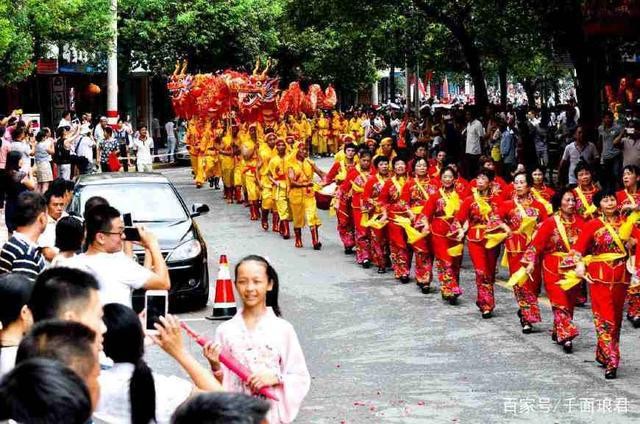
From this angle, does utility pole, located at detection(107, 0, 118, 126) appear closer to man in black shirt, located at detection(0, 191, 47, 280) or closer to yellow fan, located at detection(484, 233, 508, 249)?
yellow fan, located at detection(484, 233, 508, 249)

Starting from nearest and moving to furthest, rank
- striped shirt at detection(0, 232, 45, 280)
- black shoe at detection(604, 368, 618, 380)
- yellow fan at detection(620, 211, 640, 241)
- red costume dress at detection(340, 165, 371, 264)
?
striped shirt at detection(0, 232, 45, 280), black shoe at detection(604, 368, 618, 380), yellow fan at detection(620, 211, 640, 241), red costume dress at detection(340, 165, 371, 264)

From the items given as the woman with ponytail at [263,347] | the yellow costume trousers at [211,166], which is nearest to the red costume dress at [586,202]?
the woman with ponytail at [263,347]

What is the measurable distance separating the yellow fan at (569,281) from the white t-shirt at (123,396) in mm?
6782

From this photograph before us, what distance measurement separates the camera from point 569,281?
11352 mm

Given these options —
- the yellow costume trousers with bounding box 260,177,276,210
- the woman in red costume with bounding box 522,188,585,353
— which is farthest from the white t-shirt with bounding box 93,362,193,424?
the yellow costume trousers with bounding box 260,177,276,210

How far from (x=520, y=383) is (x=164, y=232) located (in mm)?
4897

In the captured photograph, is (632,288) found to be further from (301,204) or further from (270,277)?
(301,204)

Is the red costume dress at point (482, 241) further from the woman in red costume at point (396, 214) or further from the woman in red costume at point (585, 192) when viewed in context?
the woman in red costume at point (396, 214)

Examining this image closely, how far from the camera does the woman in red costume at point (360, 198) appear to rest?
1730 cm

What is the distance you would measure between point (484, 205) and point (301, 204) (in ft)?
19.5

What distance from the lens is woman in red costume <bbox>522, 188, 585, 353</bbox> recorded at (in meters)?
11.6

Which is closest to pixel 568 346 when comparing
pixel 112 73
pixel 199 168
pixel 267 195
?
pixel 267 195

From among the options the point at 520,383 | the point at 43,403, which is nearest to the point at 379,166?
the point at 520,383

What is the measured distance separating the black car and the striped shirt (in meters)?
4.21
